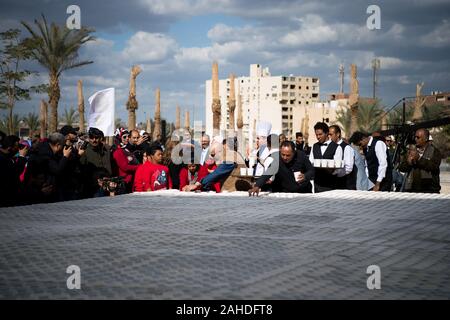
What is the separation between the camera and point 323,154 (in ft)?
33.6

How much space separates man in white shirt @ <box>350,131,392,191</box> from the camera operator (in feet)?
1.38

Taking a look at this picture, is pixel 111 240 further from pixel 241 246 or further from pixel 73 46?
pixel 73 46

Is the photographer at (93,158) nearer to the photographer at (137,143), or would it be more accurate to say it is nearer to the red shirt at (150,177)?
the red shirt at (150,177)

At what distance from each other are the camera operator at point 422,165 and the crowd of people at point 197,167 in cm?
2

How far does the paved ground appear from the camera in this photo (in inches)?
145

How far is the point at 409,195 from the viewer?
938 cm

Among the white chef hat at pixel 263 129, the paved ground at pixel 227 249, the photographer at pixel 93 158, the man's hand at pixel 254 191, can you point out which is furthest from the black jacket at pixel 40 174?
the white chef hat at pixel 263 129

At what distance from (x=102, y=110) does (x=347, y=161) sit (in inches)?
238

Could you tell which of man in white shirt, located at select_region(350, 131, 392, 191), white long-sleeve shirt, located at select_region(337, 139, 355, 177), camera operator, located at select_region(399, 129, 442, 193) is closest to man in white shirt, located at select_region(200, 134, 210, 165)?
white long-sleeve shirt, located at select_region(337, 139, 355, 177)

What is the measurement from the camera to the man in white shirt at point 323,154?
10.1 m

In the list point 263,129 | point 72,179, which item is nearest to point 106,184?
point 72,179

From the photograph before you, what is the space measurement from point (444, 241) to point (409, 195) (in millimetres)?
4080
